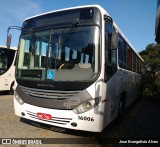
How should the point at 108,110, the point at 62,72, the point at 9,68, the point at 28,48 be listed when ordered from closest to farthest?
1. the point at 62,72
2. the point at 108,110
3. the point at 28,48
4. the point at 9,68

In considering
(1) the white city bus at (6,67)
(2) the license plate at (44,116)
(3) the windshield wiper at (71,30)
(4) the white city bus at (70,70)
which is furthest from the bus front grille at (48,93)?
(1) the white city bus at (6,67)

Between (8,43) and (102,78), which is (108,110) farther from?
(8,43)

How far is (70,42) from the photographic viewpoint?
5277mm

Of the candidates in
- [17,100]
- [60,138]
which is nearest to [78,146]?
[60,138]

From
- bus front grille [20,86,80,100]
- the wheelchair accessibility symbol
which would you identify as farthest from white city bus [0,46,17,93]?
the wheelchair accessibility symbol

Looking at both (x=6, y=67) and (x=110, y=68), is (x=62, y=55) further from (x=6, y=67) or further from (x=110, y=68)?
(x=6, y=67)

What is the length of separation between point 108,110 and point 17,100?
2.34 m

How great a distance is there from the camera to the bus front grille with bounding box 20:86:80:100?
16.4ft

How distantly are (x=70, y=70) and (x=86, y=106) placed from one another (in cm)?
89

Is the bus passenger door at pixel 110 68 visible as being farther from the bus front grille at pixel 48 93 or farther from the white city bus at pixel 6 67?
the white city bus at pixel 6 67

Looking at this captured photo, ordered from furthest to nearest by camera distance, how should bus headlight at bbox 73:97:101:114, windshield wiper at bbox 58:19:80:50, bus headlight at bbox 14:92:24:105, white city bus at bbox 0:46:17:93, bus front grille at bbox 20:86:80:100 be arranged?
1. white city bus at bbox 0:46:17:93
2. bus headlight at bbox 14:92:24:105
3. windshield wiper at bbox 58:19:80:50
4. bus front grille at bbox 20:86:80:100
5. bus headlight at bbox 73:97:101:114

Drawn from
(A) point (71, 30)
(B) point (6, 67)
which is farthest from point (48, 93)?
(B) point (6, 67)

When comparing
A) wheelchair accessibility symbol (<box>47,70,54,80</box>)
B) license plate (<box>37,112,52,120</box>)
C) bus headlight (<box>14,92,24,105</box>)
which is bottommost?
license plate (<box>37,112,52,120</box>)

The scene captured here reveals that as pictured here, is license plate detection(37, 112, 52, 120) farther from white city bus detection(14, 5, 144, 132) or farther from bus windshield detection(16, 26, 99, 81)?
bus windshield detection(16, 26, 99, 81)
